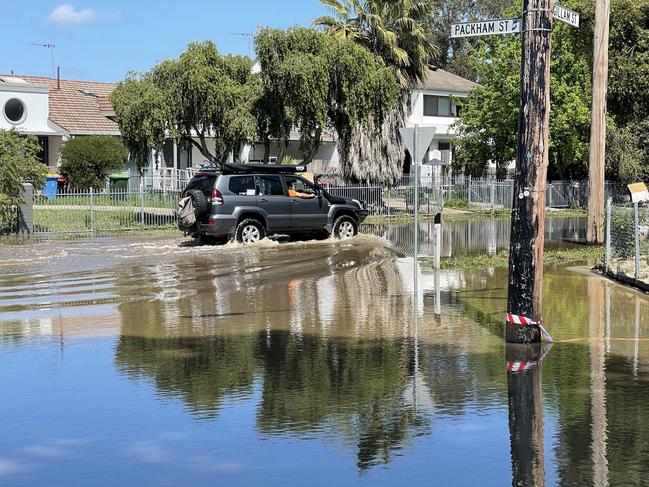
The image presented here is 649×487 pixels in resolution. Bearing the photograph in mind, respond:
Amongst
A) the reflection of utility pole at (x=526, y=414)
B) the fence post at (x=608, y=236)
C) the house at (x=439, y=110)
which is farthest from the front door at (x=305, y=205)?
the house at (x=439, y=110)

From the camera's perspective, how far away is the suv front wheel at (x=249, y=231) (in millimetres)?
23344

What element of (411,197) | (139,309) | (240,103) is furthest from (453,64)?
(139,309)

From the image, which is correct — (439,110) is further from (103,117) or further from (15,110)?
(15,110)

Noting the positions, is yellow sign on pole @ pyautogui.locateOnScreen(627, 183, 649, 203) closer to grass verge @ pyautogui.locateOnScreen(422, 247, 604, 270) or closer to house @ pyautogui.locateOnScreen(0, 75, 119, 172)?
grass verge @ pyautogui.locateOnScreen(422, 247, 604, 270)

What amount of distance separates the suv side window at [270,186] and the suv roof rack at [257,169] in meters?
0.32

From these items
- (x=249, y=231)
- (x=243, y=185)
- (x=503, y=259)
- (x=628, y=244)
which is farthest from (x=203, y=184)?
(x=628, y=244)

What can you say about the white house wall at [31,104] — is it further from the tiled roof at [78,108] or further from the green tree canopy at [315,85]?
the green tree canopy at [315,85]

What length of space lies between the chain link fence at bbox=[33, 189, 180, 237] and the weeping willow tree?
31.8 feet

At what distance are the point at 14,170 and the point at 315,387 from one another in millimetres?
18030

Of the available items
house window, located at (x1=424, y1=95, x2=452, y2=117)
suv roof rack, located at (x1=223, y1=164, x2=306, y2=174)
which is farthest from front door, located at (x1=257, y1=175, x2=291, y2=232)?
house window, located at (x1=424, y1=95, x2=452, y2=117)

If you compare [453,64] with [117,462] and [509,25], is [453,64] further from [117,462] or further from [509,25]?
[117,462]

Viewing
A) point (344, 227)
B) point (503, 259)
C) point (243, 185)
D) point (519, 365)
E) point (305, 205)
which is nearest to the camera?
point (519, 365)

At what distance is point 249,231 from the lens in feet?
77.3

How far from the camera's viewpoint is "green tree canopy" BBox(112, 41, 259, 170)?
3092 centimetres
